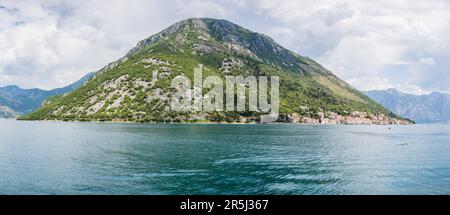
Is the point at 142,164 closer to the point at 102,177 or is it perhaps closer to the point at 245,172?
the point at 102,177

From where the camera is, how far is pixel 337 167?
83.5 meters

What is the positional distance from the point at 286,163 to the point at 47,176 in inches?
1989

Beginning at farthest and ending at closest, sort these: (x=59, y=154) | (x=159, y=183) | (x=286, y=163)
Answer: (x=59, y=154)
(x=286, y=163)
(x=159, y=183)

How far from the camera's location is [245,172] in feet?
240

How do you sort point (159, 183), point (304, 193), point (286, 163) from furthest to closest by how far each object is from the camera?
point (286, 163)
point (159, 183)
point (304, 193)

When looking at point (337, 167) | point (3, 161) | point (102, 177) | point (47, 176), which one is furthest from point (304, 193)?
point (3, 161)
